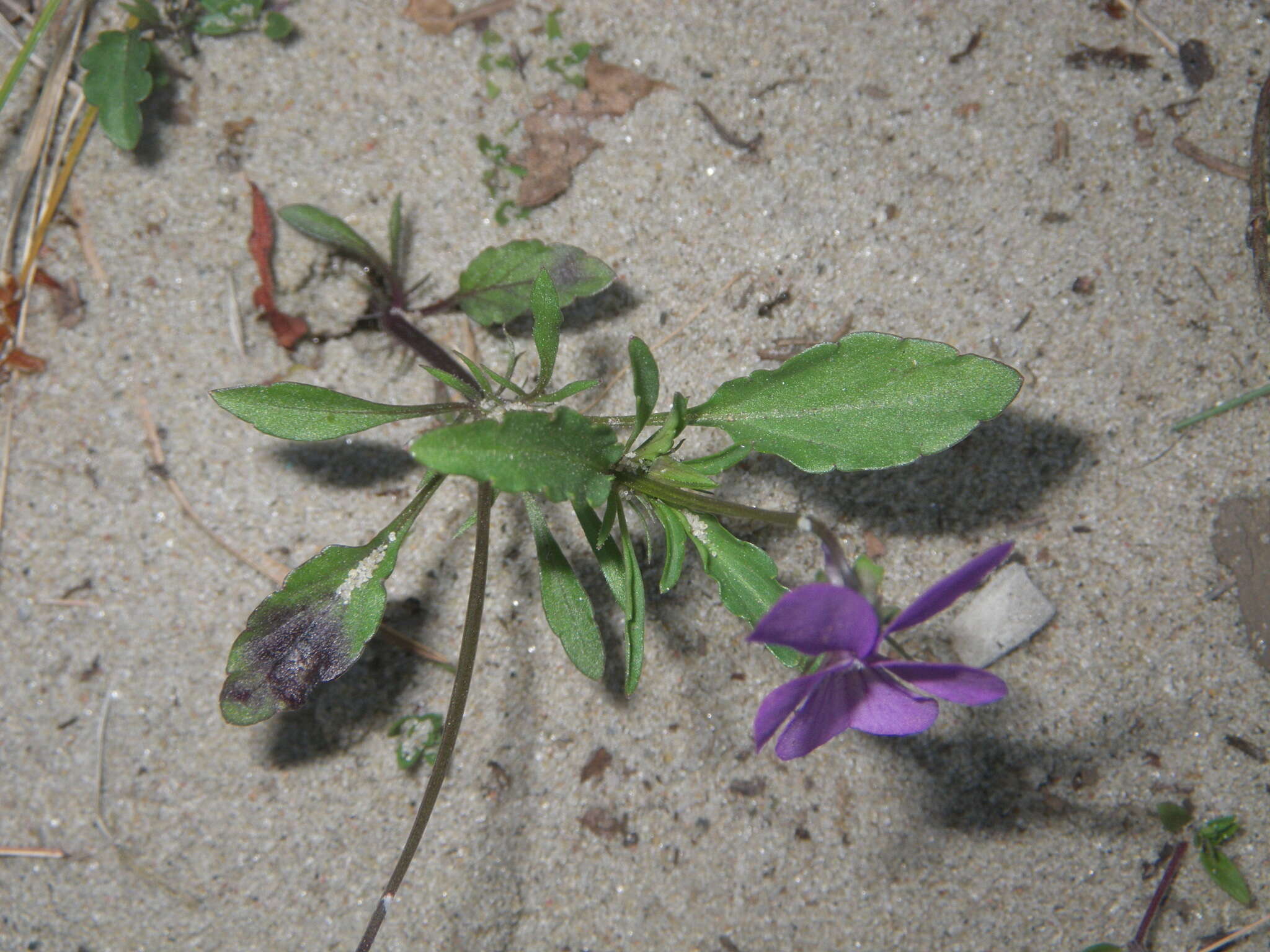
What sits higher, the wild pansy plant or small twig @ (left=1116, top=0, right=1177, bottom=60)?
small twig @ (left=1116, top=0, right=1177, bottom=60)

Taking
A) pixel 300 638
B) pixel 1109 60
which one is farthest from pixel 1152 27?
pixel 300 638

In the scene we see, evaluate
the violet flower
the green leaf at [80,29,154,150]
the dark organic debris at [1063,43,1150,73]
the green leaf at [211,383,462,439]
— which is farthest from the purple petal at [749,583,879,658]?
the green leaf at [80,29,154,150]

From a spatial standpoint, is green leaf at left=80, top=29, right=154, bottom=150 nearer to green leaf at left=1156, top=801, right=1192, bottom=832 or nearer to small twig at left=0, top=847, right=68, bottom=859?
small twig at left=0, top=847, right=68, bottom=859

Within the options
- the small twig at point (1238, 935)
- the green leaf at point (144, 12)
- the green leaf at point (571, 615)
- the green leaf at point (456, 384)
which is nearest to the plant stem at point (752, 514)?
the green leaf at point (571, 615)

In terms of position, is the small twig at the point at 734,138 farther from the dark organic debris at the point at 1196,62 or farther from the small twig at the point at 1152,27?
the dark organic debris at the point at 1196,62

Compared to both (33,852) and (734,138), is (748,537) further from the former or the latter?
(33,852)

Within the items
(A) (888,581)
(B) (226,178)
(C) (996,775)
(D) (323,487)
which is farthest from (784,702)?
(B) (226,178)

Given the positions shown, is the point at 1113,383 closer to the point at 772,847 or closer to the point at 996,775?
the point at 996,775

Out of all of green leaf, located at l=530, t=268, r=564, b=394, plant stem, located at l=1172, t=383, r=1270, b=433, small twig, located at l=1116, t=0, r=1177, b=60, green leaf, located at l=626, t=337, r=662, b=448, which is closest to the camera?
green leaf, located at l=626, t=337, r=662, b=448
